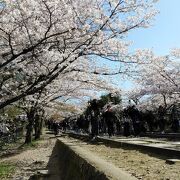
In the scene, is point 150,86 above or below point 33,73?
above

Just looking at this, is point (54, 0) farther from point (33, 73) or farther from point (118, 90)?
point (118, 90)

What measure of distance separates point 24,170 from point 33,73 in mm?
4311

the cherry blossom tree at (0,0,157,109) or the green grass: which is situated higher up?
the cherry blossom tree at (0,0,157,109)

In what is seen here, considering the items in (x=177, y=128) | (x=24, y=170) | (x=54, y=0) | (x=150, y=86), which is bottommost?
(x=24, y=170)

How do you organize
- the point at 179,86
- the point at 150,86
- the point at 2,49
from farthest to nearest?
the point at 150,86 → the point at 179,86 → the point at 2,49

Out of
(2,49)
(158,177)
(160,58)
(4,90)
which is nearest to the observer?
(158,177)

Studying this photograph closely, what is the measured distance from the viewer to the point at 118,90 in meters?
16.7

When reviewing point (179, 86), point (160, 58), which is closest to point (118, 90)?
point (160, 58)

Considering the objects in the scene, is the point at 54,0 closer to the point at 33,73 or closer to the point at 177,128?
the point at 33,73

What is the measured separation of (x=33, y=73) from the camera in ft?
43.8

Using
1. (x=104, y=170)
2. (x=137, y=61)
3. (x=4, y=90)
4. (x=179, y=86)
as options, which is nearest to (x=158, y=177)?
(x=104, y=170)

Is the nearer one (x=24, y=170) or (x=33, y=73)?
(x=33, y=73)

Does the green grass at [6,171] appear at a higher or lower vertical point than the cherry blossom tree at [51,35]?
lower

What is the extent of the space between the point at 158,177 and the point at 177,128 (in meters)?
20.7
